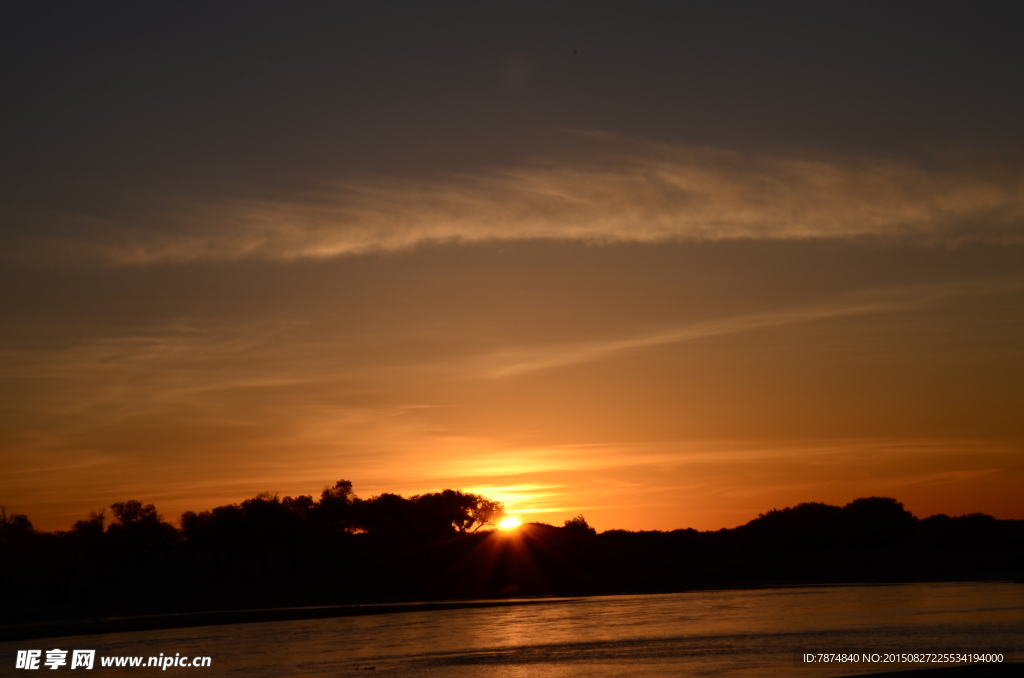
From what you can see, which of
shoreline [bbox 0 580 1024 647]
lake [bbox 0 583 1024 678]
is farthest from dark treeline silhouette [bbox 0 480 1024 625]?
lake [bbox 0 583 1024 678]

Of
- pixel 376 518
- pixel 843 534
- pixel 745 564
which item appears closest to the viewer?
pixel 745 564

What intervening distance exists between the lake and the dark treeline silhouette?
32.1 m

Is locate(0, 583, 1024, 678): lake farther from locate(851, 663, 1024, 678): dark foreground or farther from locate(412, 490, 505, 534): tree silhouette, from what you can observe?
locate(412, 490, 505, 534): tree silhouette

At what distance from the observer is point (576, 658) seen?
4156cm

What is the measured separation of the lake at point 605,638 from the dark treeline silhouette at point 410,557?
32106 millimetres

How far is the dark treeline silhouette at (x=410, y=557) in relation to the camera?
110375mm

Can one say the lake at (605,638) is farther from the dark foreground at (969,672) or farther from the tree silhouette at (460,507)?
the tree silhouette at (460,507)

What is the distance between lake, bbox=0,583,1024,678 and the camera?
3919 centimetres

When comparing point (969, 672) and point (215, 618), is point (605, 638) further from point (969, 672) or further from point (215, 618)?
point (215, 618)

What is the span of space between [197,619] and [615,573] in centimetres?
6274

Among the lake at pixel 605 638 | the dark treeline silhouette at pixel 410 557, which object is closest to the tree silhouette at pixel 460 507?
the dark treeline silhouette at pixel 410 557

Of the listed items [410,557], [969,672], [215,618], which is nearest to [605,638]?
[969,672]

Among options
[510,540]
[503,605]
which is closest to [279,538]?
[510,540]

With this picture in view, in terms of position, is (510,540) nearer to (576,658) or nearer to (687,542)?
(687,542)
